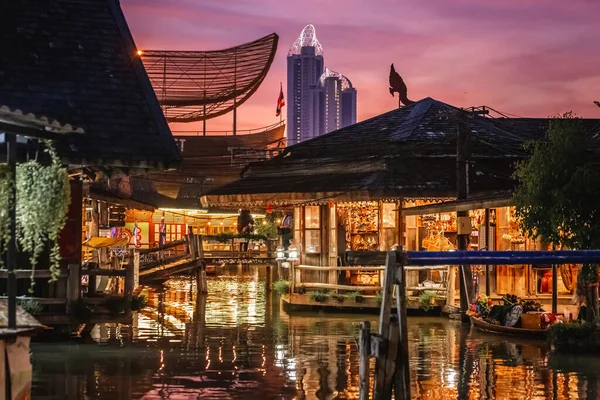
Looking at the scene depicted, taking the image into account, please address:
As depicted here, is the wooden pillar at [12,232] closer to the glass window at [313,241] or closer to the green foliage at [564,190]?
the green foliage at [564,190]

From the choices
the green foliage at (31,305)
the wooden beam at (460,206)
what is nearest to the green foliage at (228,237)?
the wooden beam at (460,206)

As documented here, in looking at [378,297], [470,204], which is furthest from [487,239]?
[378,297]

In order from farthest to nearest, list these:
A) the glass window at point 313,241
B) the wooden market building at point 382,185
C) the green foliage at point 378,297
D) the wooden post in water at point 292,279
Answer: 1. the glass window at point 313,241
2. the wooden post in water at point 292,279
3. the wooden market building at point 382,185
4. the green foliage at point 378,297

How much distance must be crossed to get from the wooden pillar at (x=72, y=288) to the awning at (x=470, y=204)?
1014 centimetres

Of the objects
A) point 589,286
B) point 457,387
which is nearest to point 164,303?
point 589,286

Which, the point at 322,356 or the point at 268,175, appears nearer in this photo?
→ the point at 322,356

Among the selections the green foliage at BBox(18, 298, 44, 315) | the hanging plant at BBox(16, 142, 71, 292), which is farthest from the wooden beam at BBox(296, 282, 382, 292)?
the hanging plant at BBox(16, 142, 71, 292)

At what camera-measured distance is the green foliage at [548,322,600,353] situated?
20125 millimetres

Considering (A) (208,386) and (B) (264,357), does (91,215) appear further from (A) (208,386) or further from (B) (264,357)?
(A) (208,386)

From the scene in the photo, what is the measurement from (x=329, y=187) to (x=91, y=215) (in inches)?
334

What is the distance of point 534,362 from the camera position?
1909 centimetres

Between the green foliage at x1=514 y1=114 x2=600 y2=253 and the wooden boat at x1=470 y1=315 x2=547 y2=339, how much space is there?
2038 millimetres

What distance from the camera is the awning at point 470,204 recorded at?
25.1 metres

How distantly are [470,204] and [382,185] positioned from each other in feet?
15.2
